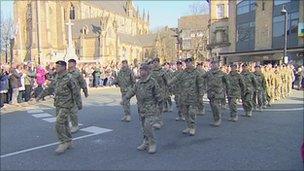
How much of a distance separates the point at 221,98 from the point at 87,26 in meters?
81.2

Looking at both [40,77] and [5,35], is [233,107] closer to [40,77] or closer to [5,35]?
[40,77]

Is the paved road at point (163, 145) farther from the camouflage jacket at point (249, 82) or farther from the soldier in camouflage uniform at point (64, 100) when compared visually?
the camouflage jacket at point (249, 82)

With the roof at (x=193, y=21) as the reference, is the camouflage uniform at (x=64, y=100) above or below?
below

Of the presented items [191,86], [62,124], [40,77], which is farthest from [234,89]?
[40,77]

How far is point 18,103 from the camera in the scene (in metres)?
16.5

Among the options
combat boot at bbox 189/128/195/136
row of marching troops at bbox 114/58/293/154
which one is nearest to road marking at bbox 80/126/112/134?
row of marching troops at bbox 114/58/293/154

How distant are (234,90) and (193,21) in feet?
237

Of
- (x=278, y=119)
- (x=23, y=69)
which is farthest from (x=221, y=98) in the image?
(x=23, y=69)

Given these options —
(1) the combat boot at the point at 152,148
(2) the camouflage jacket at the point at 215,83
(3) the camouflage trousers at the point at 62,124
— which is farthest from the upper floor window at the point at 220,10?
(3) the camouflage trousers at the point at 62,124

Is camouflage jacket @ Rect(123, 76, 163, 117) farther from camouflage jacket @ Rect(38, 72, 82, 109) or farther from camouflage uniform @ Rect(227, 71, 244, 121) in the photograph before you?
camouflage uniform @ Rect(227, 71, 244, 121)

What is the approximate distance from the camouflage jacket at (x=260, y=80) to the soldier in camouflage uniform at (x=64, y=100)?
7.67 meters

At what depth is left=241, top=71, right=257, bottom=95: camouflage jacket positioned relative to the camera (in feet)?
42.6

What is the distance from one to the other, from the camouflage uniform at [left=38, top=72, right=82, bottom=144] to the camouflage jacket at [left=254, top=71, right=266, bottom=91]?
7.65m

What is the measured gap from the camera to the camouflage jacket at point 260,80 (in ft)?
45.3
